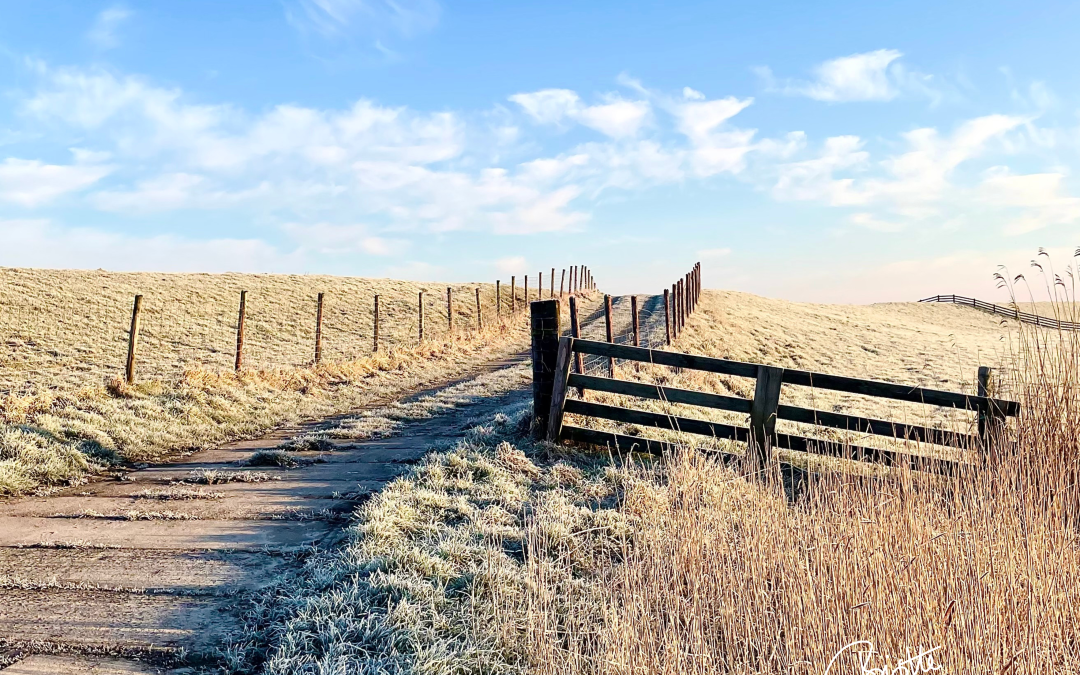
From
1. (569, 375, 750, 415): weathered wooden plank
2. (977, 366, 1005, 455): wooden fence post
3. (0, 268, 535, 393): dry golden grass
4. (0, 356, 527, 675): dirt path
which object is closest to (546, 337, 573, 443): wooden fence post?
(569, 375, 750, 415): weathered wooden plank

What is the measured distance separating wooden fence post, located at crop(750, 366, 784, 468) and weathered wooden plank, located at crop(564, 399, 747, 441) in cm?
19

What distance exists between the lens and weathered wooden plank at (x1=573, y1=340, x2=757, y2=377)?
25.9 ft

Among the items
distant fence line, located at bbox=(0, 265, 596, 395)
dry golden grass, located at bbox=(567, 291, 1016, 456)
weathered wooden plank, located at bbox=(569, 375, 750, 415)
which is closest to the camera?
weathered wooden plank, located at bbox=(569, 375, 750, 415)

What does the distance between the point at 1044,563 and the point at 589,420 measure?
5710mm

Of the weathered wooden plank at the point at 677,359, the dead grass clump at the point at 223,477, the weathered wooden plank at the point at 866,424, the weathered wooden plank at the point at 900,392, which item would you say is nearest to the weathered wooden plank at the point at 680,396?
the weathered wooden plank at the point at 677,359

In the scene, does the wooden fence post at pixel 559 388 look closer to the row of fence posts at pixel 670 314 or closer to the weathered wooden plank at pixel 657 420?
the weathered wooden plank at pixel 657 420

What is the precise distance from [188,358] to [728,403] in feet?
60.8

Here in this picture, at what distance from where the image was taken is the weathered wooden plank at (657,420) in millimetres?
8148

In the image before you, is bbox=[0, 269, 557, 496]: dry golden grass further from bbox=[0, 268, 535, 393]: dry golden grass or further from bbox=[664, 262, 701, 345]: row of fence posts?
bbox=[664, 262, 701, 345]: row of fence posts

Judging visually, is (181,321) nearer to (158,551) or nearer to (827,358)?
(827,358)

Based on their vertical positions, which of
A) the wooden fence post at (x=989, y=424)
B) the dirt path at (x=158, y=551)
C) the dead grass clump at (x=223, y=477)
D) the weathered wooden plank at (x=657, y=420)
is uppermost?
Answer: the wooden fence post at (x=989, y=424)

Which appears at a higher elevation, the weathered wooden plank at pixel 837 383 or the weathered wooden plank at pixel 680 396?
the weathered wooden plank at pixel 837 383
